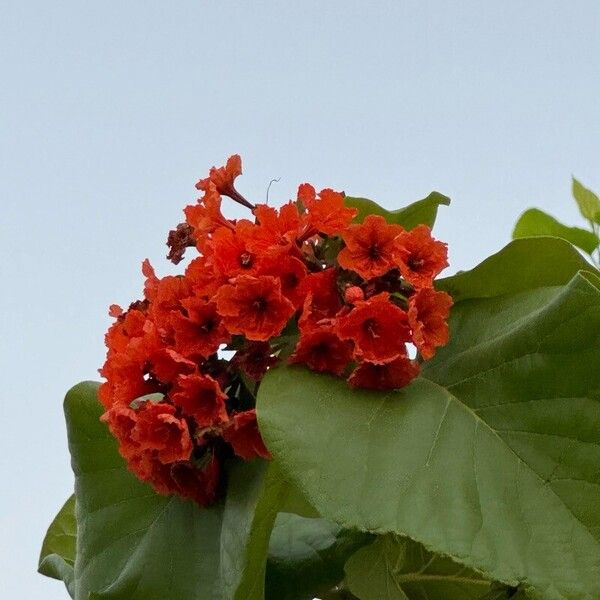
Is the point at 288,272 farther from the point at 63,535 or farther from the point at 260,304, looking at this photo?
the point at 63,535

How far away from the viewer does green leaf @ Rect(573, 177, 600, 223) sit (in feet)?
4.66

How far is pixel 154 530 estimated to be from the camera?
3.12 feet

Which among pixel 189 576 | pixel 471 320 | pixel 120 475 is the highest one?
pixel 471 320

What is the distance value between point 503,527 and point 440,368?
0.59ft

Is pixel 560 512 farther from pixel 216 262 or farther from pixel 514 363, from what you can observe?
pixel 216 262

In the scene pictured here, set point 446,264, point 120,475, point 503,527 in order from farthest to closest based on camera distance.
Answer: point 120,475
point 446,264
point 503,527

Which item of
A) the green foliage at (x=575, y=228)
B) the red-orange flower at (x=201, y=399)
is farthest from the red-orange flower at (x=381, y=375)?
the green foliage at (x=575, y=228)

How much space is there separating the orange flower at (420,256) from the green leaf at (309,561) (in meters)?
0.29

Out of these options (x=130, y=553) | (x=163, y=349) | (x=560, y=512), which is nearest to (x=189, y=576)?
(x=130, y=553)

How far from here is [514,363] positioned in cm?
85

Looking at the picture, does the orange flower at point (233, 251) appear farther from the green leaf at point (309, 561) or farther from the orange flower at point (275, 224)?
the green leaf at point (309, 561)

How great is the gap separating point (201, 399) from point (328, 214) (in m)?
0.20

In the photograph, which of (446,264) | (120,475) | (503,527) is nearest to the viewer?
(503,527)

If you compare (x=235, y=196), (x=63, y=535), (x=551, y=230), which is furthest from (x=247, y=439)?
(x=551, y=230)
